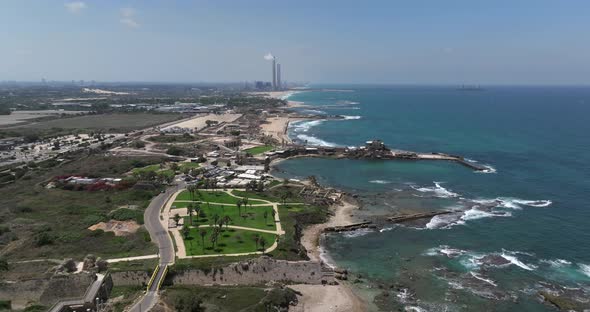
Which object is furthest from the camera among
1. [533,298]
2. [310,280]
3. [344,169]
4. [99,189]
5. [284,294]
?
[344,169]

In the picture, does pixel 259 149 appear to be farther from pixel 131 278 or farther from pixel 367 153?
pixel 131 278

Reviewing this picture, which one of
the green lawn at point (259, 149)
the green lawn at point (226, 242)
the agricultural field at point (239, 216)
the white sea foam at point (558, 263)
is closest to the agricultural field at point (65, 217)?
the green lawn at point (226, 242)

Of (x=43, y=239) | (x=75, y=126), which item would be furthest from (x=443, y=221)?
(x=75, y=126)

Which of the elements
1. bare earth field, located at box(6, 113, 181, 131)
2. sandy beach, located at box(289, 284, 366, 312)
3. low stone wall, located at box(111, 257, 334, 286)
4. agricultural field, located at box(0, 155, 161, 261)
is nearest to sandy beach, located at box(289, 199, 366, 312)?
sandy beach, located at box(289, 284, 366, 312)

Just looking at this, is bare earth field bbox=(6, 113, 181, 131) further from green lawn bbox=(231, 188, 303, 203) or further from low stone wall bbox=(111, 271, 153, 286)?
low stone wall bbox=(111, 271, 153, 286)

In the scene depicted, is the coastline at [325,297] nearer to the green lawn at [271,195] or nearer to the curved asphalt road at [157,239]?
the curved asphalt road at [157,239]

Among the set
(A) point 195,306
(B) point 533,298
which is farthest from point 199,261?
(B) point 533,298

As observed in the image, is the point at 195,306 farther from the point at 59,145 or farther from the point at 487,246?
the point at 59,145
